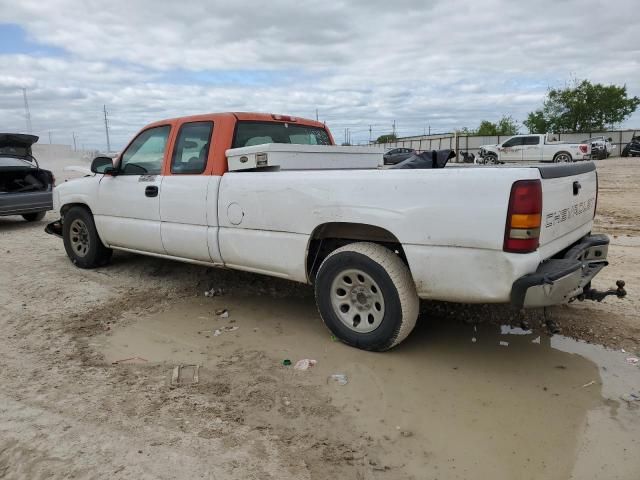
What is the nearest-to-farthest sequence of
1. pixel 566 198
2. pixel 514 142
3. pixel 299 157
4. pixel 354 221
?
pixel 566 198 < pixel 354 221 < pixel 299 157 < pixel 514 142

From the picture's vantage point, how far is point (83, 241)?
6.36 meters

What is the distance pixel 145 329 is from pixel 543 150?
24007 mm

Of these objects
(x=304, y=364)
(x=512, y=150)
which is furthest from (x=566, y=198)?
(x=512, y=150)

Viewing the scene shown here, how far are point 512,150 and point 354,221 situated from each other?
2394 centimetres

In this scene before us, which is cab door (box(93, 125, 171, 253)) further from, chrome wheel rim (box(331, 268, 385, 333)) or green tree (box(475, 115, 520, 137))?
green tree (box(475, 115, 520, 137))

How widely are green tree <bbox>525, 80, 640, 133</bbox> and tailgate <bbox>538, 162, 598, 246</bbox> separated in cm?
4594

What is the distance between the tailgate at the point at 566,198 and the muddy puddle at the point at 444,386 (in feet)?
3.23

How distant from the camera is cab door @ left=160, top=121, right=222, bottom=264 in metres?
4.55

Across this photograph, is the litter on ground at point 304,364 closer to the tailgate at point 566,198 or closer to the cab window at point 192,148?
the tailgate at point 566,198

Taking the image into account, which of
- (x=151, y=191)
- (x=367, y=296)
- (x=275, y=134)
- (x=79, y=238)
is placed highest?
(x=275, y=134)

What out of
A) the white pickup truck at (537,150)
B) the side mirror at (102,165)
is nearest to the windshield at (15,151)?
the side mirror at (102,165)

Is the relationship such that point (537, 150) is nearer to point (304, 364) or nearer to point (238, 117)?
point (238, 117)

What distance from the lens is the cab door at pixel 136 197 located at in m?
5.13

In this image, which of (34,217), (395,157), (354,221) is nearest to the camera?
(354,221)
